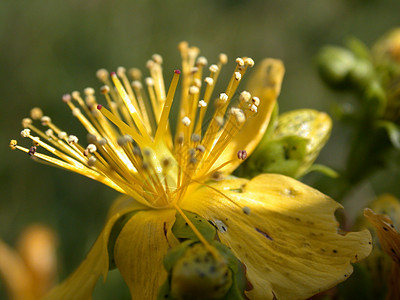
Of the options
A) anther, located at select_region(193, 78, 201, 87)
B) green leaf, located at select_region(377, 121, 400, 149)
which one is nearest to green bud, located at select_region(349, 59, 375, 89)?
green leaf, located at select_region(377, 121, 400, 149)

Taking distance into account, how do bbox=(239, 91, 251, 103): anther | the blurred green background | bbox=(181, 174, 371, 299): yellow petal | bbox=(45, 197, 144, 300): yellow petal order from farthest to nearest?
the blurred green background < bbox=(239, 91, 251, 103): anther < bbox=(45, 197, 144, 300): yellow petal < bbox=(181, 174, 371, 299): yellow petal

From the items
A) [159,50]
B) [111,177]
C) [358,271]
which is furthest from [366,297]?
[159,50]

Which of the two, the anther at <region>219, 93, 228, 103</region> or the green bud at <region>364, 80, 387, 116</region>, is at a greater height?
the anther at <region>219, 93, 228, 103</region>

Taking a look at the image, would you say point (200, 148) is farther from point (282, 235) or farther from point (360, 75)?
point (360, 75)

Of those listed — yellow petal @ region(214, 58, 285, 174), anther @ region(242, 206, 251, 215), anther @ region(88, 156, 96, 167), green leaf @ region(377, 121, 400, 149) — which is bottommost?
green leaf @ region(377, 121, 400, 149)

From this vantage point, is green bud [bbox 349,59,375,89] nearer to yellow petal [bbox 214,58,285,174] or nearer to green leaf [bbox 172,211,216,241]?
yellow petal [bbox 214,58,285,174]

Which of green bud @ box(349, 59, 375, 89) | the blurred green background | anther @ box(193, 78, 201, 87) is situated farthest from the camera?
the blurred green background

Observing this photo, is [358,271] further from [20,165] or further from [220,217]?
[20,165]
